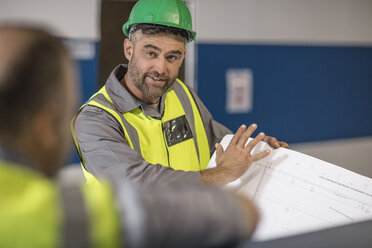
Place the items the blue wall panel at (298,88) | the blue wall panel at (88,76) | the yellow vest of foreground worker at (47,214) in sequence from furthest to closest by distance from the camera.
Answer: the blue wall panel at (298,88)
the blue wall panel at (88,76)
the yellow vest of foreground worker at (47,214)

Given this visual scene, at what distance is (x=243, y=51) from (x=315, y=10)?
93 cm

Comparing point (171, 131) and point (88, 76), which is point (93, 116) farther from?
point (88, 76)

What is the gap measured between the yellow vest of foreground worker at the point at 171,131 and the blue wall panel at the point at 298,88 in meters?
1.90

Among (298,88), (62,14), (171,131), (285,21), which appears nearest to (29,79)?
(171,131)

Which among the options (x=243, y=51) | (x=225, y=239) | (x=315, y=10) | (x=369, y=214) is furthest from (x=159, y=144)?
(x=315, y=10)

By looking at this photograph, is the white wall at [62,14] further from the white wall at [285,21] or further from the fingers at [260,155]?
the fingers at [260,155]

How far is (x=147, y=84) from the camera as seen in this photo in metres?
1.51

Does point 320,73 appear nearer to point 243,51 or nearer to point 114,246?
point 243,51

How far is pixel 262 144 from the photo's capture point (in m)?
1.29

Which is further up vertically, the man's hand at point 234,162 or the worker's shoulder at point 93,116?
the worker's shoulder at point 93,116

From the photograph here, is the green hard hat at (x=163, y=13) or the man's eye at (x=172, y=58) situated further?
the man's eye at (x=172, y=58)

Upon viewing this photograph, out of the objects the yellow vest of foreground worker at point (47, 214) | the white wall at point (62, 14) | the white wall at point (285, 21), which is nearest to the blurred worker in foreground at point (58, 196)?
the yellow vest of foreground worker at point (47, 214)

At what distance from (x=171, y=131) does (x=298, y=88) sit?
2838mm

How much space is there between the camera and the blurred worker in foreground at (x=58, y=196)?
38cm
